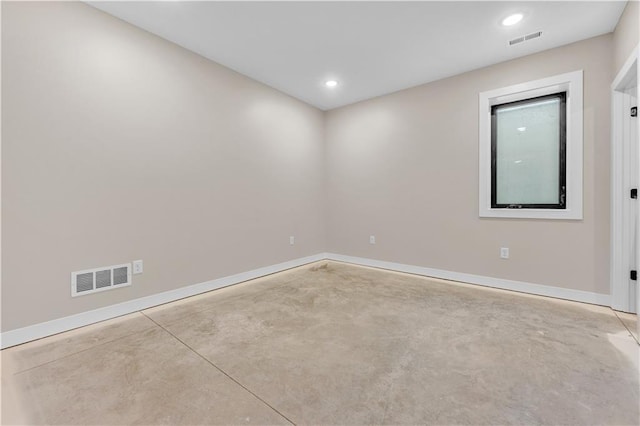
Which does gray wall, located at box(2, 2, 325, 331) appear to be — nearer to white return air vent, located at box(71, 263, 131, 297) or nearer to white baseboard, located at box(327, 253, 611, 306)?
white return air vent, located at box(71, 263, 131, 297)

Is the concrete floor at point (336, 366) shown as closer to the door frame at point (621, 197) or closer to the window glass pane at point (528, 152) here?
the door frame at point (621, 197)

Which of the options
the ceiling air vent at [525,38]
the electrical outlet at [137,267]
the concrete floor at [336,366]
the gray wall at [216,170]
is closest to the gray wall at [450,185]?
the gray wall at [216,170]

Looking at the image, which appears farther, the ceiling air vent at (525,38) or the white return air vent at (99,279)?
the ceiling air vent at (525,38)

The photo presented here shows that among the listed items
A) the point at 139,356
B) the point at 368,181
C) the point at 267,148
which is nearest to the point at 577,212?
the point at 368,181

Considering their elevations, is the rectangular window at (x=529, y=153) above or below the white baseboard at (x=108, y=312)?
above

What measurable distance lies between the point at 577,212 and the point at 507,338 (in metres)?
1.72

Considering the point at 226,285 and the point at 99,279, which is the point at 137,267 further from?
the point at 226,285

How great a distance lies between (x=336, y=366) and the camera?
5.70 ft

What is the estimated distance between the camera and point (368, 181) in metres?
4.45

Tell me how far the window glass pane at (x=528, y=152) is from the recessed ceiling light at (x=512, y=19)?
104cm

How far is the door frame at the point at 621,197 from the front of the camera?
2480 millimetres

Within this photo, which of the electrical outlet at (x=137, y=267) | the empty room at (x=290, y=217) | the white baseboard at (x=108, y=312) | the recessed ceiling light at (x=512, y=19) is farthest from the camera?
the electrical outlet at (x=137, y=267)

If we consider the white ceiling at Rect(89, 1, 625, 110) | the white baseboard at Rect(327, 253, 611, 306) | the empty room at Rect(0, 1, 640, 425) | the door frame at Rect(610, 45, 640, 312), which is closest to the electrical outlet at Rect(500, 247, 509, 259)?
the empty room at Rect(0, 1, 640, 425)

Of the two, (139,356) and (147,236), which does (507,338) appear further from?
(147,236)
